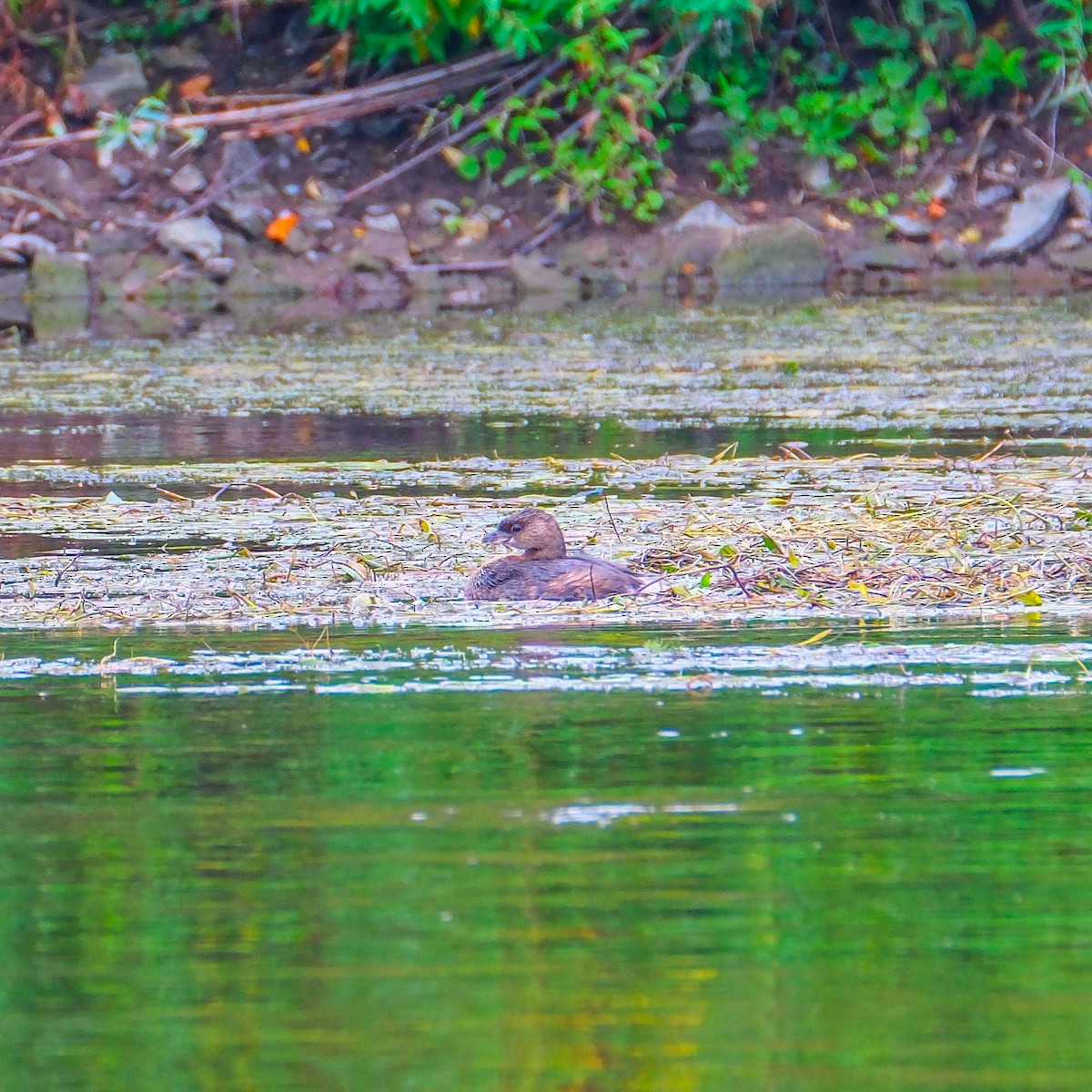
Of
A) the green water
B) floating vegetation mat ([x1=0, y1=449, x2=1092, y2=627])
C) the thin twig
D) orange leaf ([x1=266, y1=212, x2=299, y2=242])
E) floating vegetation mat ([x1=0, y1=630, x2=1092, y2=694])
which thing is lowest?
orange leaf ([x1=266, y1=212, x2=299, y2=242])

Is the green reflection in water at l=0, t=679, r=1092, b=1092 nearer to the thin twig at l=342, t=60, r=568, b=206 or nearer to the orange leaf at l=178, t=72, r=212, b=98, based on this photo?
the thin twig at l=342, t=60, r=568, b=206

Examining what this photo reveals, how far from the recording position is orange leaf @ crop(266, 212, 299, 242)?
75.9 ft

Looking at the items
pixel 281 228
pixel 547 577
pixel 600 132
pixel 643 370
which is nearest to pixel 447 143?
pixel 600 132

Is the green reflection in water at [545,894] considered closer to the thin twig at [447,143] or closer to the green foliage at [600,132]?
the green foliage at [600,132]

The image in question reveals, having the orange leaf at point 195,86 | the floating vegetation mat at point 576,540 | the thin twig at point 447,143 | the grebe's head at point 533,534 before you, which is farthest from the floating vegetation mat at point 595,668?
the orange leaf at point 195,86

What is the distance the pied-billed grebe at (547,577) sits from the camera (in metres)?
7.46

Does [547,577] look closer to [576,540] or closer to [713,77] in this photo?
[576,540]

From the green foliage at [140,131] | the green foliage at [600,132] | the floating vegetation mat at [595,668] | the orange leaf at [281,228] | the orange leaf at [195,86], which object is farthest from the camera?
the orange leaf at [195,86]

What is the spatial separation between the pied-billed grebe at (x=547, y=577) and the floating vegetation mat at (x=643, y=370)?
487 cm

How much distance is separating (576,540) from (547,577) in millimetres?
1295

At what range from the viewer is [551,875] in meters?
4.23

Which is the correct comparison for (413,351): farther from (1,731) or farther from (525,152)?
(1,731)

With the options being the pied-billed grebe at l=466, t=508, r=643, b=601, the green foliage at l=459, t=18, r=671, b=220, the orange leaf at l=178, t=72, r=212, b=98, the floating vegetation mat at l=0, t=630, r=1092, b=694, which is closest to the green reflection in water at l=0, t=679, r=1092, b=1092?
the floating vegetation mat at l=0, t=630, r=1092, b=694

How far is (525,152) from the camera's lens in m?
23.6
